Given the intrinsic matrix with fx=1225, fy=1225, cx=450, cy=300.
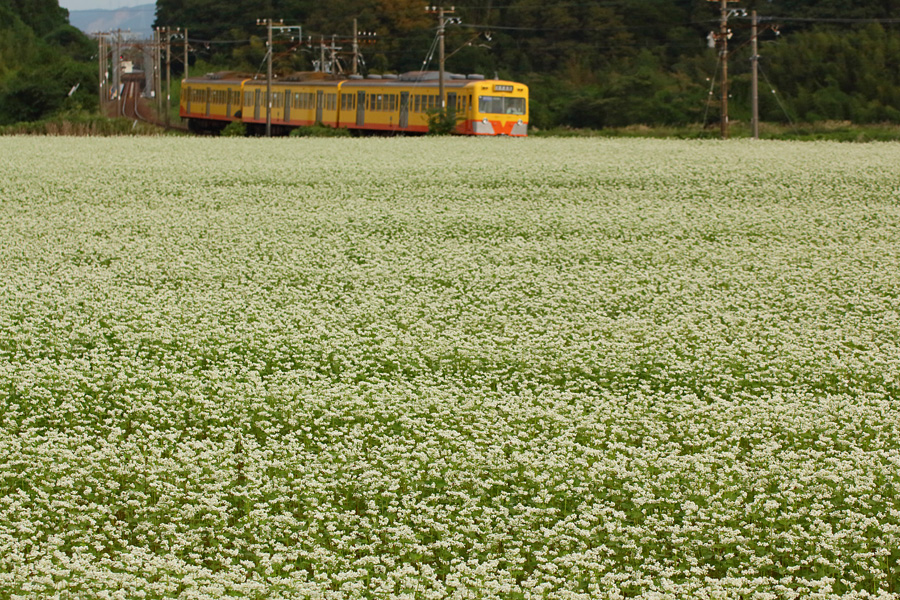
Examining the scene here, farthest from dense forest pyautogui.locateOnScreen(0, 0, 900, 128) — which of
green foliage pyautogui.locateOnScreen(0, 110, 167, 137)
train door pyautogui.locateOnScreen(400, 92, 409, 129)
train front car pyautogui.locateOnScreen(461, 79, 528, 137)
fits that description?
train door pyautogui.locateOnScreen(400, 92, 409, 129)

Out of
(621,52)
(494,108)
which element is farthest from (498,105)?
(621,52)

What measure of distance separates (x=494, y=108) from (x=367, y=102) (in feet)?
19.3

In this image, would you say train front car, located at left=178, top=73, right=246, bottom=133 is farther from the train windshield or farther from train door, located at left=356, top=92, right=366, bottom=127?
the train windshield

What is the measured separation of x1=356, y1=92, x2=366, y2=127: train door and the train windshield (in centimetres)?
568

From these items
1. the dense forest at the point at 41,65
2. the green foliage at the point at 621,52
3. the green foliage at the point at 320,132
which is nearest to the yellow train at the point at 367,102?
the green foliage at the point at 320,132

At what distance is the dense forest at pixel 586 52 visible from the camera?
60.1 metres

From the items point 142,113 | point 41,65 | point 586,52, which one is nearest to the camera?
point 142,113

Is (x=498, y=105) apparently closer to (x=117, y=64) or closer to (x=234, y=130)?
(x=234, y=130)

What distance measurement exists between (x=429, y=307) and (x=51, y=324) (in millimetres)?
3530

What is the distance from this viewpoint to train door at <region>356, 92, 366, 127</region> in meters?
48.0

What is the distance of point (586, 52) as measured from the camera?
82.2 meters

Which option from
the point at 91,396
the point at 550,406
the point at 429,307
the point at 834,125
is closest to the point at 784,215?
the point at 429,307

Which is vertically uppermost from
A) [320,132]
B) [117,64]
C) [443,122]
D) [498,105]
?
[117,64]

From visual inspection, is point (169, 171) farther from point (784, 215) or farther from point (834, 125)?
point (834, 125)
